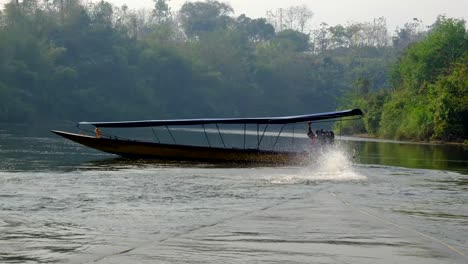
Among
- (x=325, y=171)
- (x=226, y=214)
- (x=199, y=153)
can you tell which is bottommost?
(x=226, y=214)

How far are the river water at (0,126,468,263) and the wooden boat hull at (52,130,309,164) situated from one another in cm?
251

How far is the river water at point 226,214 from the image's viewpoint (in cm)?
1602

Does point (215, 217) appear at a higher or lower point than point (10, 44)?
lower

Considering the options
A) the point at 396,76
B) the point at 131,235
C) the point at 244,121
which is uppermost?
the point at 396,76

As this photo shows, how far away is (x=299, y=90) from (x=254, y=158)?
13516 centimetres

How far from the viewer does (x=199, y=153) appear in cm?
4147

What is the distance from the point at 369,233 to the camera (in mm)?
18562

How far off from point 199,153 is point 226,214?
19.7 meters

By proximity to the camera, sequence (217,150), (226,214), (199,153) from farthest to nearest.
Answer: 1. (199,153)
2. (217,150)
3. (226,214)

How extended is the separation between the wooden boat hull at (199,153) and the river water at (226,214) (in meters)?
2.51

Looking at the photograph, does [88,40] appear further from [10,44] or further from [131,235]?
[131,235]

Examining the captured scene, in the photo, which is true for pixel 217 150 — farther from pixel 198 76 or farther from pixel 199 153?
pixel 198 76

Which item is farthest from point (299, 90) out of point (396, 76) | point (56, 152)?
point (56, 152)

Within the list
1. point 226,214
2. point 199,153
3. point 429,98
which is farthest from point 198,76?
point 226,214
